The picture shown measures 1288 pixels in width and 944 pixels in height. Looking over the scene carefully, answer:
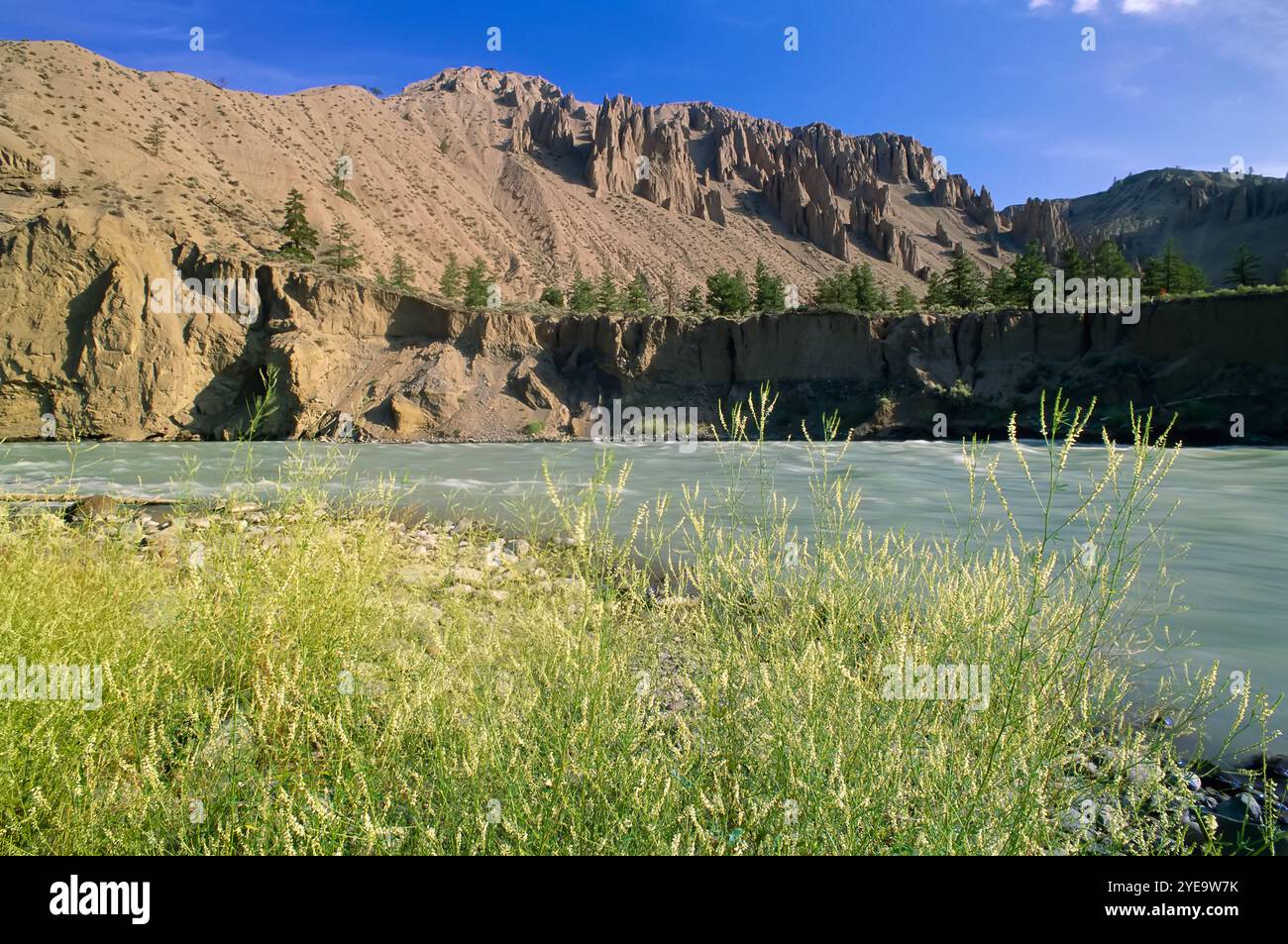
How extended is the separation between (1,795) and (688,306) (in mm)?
50421

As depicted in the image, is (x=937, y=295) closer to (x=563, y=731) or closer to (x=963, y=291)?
(x=963, y=291)

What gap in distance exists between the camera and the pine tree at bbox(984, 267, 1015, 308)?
141ft

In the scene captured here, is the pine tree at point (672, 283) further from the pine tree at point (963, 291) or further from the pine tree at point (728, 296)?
the pine tree at point (963, 291)

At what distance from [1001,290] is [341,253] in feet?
159

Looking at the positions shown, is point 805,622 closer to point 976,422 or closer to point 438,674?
point 438,674

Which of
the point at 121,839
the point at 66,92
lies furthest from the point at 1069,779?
the point at 66,92

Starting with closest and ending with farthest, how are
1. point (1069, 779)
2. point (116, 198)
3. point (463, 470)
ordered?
point (1069, 779)
point (463, 470)
point (116, 198)

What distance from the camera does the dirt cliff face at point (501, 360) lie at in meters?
31.2

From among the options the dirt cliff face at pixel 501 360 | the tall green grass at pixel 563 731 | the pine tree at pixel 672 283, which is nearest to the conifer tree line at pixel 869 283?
the dirt cliff face at pixel 501 360

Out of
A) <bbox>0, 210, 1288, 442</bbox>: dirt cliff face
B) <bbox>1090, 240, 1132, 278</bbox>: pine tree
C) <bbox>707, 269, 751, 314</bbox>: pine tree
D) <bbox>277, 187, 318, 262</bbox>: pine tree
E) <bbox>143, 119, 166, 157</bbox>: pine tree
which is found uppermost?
<bbox>143, 119, 166, 157</bbox>: pine tree

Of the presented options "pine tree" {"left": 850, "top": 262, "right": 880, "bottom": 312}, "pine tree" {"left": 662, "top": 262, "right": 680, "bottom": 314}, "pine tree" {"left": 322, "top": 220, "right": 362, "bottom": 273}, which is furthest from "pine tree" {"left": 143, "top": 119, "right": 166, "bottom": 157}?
"pine tree" {"left": 850, "top": 262, "right": 880, "bottom": 312}

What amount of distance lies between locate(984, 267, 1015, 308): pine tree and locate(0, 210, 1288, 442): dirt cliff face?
349 inches

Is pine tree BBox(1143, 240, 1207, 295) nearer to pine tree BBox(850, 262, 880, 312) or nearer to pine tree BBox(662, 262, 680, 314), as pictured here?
pine tree BBox(850, 262, 880, 312)
